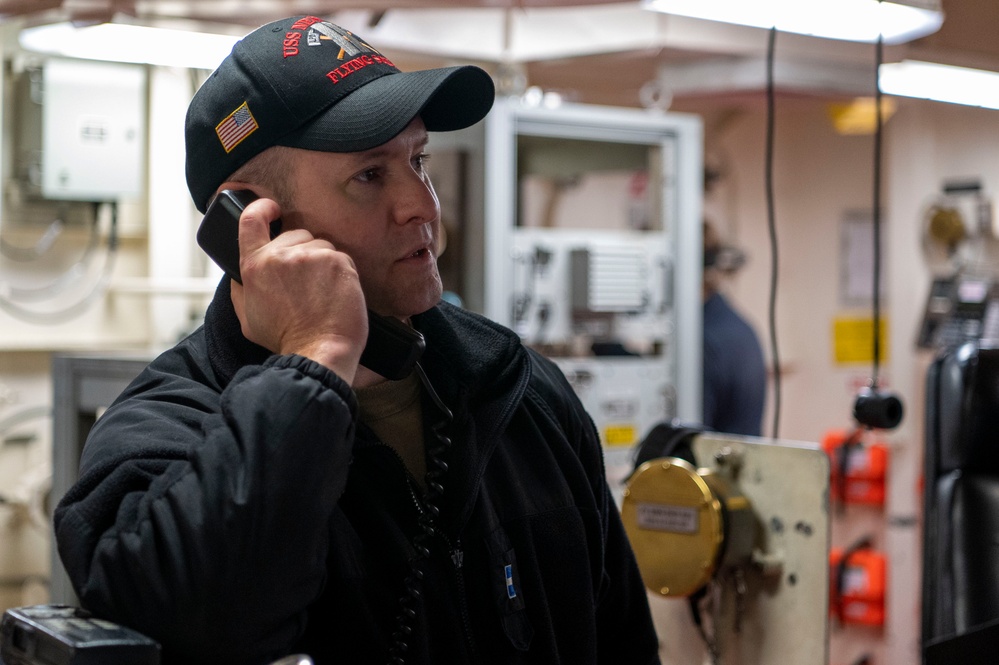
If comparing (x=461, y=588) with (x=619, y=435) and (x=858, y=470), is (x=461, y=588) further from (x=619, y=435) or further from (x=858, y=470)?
(x=858, y=470)

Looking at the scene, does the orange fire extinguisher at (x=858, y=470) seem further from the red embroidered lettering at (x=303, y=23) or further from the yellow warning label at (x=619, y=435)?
the red embroidered lettering at (x=303, y=23)

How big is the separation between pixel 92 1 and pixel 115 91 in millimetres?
1232

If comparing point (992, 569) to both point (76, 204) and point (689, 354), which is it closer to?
point (689, 354)

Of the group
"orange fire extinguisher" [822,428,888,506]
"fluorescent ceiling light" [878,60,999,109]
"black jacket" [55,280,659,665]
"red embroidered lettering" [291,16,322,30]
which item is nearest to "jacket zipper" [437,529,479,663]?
"black jacket" [55,280,659,665]

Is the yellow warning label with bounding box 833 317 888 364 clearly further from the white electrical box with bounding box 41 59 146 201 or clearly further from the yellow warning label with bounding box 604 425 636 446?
the white electrical box with bounding box 41 59 146 201

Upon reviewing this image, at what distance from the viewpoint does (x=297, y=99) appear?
3.85 feet

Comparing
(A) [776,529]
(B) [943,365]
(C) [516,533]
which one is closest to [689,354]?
(B) [943,365]

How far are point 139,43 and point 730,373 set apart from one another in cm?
225

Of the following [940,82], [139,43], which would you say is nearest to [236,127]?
[139,43]

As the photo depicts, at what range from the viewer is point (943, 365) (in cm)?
185

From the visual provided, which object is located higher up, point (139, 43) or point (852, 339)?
point (139, 43)

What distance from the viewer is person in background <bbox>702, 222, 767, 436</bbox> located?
12.4 ft

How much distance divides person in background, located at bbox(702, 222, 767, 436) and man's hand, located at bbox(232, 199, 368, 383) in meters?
2.77

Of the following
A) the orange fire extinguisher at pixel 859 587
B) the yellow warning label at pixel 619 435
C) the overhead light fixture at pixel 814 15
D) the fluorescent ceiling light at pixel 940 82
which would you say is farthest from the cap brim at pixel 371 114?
the orange fire extinguisher at pixel 859 587
